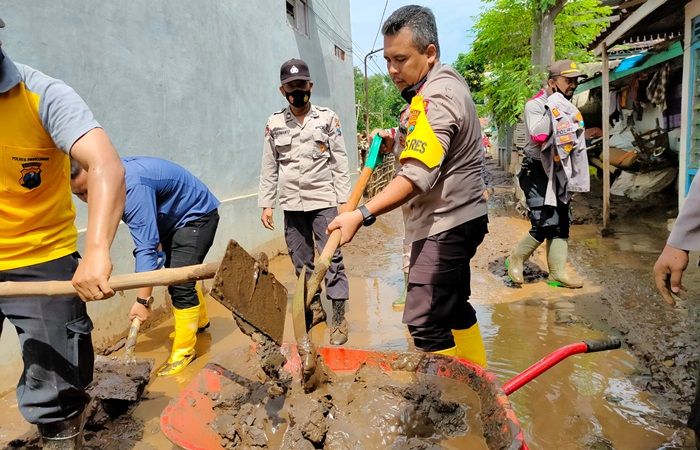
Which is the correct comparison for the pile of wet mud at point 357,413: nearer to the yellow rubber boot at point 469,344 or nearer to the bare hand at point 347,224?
the yellow rubber boot at point 469,344

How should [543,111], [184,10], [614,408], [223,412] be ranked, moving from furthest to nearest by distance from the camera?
[184,10] < [543,111] < [614,408] < [223,412]

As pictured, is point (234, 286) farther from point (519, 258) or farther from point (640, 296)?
point (640, 296)

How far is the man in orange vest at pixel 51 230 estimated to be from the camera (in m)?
1.67

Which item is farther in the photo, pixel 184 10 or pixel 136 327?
pixel 184 10

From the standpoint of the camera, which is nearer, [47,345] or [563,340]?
[47,345]

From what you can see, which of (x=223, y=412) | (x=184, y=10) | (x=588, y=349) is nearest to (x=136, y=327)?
(x=223, y=412)

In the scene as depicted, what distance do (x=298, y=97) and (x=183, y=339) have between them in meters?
2.03

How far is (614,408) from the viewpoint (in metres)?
2.64

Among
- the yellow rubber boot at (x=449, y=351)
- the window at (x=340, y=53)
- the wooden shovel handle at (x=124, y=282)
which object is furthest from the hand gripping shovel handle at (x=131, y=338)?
the window at (x=340, y=53)

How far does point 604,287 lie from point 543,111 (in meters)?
1.81

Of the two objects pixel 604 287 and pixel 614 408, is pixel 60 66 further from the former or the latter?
pixel 604 287

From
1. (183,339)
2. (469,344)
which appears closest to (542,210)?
(469,344)

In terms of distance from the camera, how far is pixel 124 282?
1699 millimetres

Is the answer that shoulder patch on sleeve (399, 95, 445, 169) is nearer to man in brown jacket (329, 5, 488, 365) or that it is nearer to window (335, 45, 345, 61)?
man in brown jacket (329, 5, 488, 365)
